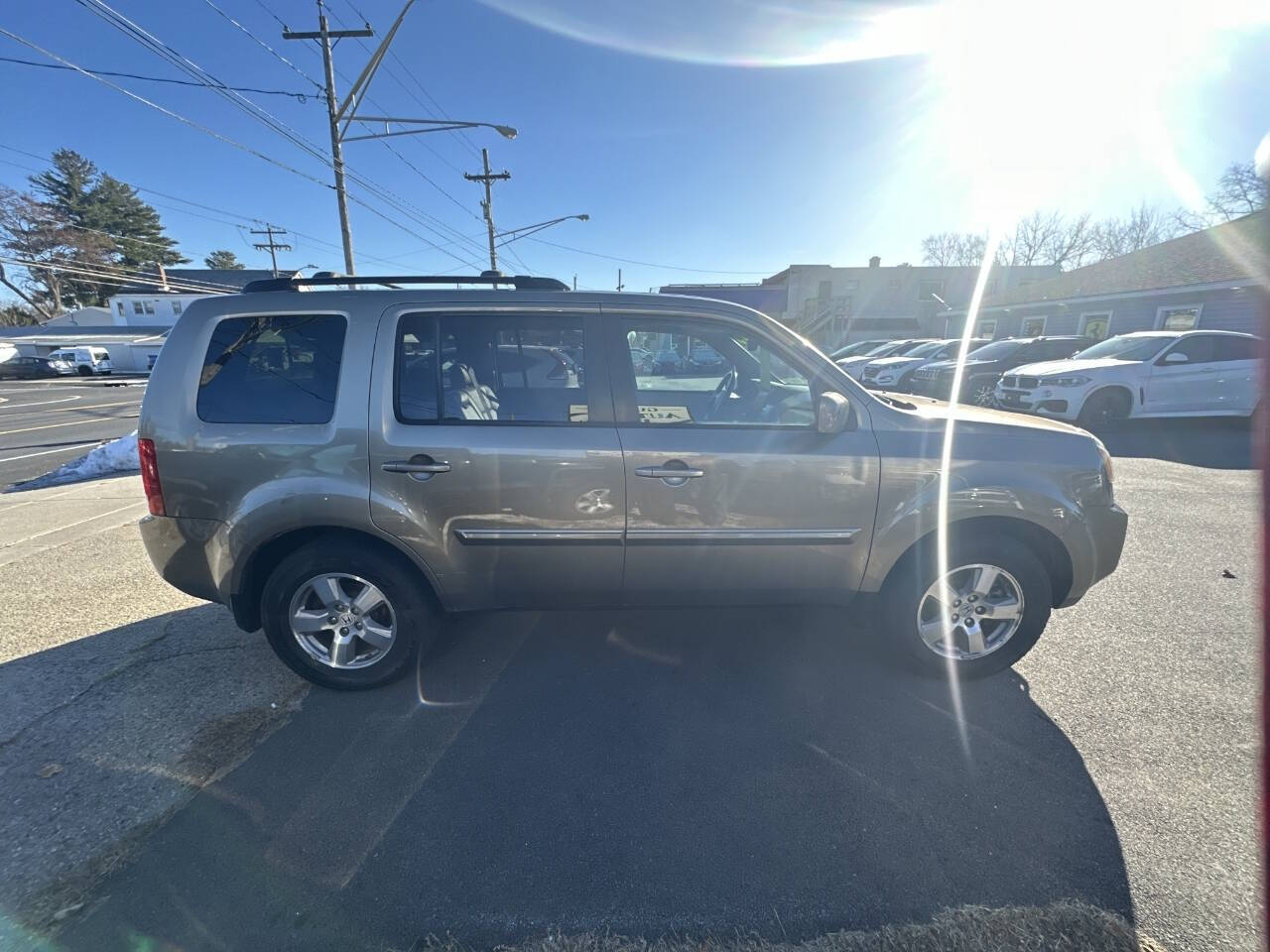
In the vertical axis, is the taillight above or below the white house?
below

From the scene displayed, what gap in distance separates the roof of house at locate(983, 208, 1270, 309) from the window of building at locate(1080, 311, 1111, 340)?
3.03 ft

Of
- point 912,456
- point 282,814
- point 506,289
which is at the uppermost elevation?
point 506,289

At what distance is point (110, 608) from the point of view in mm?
3494

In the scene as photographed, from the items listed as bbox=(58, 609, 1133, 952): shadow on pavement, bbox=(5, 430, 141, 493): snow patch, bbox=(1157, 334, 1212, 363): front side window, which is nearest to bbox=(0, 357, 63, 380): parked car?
bbox=(5, 430, 141, 493): snow patch

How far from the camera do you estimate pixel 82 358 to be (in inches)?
1346

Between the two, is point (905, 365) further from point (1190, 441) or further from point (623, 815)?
point (623, 815)

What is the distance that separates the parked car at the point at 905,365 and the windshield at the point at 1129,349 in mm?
4755

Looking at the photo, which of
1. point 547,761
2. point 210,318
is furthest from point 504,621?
point 210,318

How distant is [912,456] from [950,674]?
1.22 meters

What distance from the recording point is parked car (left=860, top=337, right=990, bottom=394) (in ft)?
51.6

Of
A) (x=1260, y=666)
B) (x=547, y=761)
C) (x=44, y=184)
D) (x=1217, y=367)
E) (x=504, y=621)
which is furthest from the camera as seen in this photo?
(x=44, y=184)

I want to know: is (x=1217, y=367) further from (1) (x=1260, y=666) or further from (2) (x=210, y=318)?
(2) (x=210, y=318)

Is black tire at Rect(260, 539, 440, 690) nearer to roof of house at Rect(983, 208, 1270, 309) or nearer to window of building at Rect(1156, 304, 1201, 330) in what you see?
roof of house at Rect(983, 208, 1270, 309)

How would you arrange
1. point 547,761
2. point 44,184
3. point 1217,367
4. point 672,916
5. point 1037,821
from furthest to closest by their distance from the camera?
1. point 44,184
2. point 1217,367
3. point 547,761
4. point 1037,821
5. point 672,916
